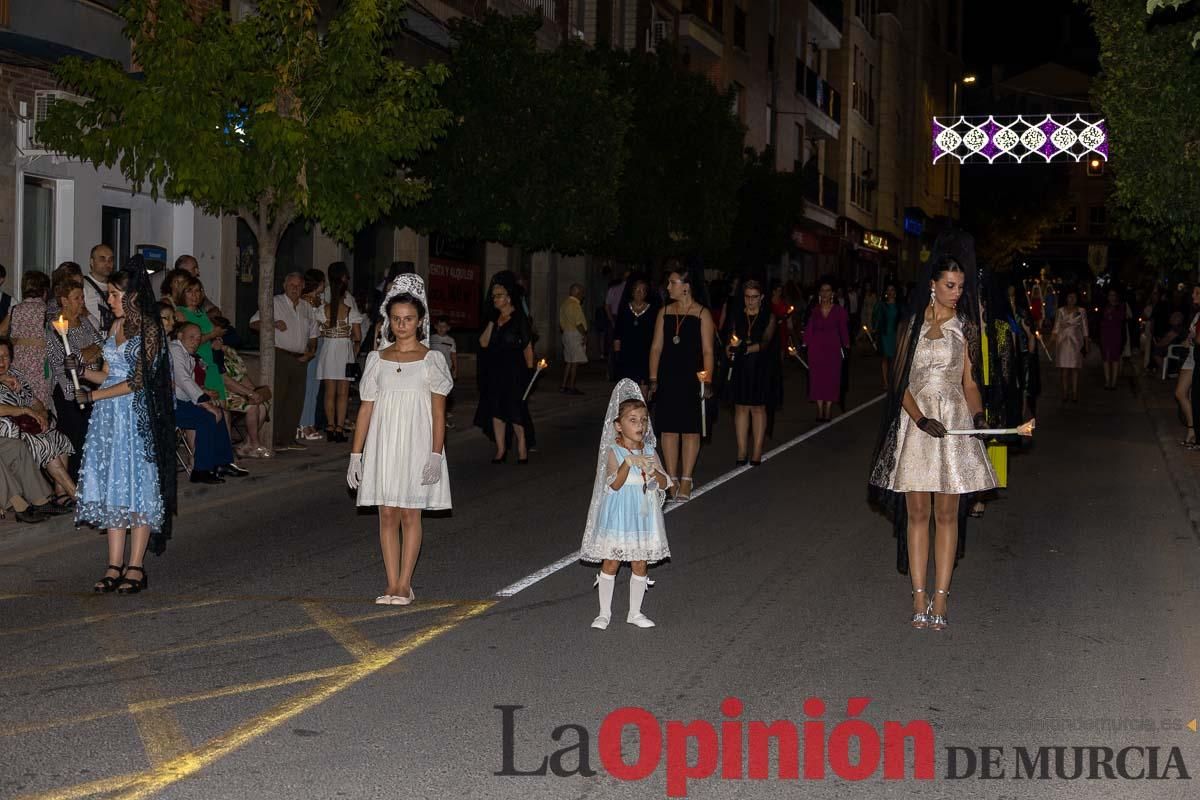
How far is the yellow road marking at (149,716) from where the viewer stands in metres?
5.96

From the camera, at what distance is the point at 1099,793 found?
5.62 metres

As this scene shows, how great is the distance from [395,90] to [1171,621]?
1007 centimetres

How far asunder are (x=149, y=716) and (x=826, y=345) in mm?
15742

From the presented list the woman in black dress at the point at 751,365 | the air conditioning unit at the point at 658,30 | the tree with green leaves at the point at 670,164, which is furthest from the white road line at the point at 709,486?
the air conditioning unit at the point at 658,30

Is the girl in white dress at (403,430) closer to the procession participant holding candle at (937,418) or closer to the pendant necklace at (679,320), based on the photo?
the procession participant holding candle at (937,418)

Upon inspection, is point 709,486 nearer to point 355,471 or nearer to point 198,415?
point 198,415

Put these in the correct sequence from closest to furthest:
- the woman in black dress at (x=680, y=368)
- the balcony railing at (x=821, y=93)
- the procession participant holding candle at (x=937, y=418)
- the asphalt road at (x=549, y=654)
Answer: the asphalt road at (x=549, y=654) → the procession participant holding candle at (x=937, y=418) → the woman in black dress at (x=680, y=368) → the balcony railing at (x=821, y=93)

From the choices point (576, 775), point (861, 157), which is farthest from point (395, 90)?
point (861, 157)

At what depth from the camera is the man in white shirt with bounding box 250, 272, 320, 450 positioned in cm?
1703

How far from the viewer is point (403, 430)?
8.75 m

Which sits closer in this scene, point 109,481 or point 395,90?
point 109,481

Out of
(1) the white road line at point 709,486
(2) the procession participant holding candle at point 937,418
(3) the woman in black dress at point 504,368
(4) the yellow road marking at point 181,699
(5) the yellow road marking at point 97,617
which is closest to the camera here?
(4) the yellow road marking at point 181,699

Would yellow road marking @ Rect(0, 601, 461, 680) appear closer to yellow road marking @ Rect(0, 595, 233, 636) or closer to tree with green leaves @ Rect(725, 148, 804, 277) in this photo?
yellow road marking @ Rect(0, 595, 233, 636)

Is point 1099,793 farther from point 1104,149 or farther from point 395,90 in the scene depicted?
point 1104,149
